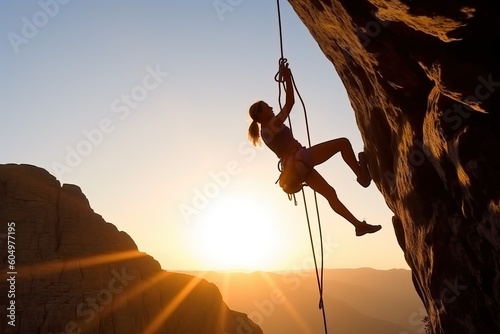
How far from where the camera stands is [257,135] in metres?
7.91

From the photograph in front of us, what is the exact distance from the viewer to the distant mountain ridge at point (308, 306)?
116938 millimetres

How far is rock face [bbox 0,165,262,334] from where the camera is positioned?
123 feet

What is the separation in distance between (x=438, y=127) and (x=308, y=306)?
141m

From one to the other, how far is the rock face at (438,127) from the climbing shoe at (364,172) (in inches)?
10.6

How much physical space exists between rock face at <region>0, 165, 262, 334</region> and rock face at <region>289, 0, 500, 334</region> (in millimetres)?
37139

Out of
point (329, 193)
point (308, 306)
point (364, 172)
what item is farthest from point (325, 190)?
point (308, 306)

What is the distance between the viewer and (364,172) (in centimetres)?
841

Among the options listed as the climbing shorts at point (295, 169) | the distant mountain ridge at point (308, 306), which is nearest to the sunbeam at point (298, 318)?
the distant mountain ridge at point (308, 306)

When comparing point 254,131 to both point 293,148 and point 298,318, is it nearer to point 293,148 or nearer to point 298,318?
point 293,148

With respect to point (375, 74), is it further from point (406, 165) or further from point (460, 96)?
point (460, 96)

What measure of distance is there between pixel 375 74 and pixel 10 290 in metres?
40.1

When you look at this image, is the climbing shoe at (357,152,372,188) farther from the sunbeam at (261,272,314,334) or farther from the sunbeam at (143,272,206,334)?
the sunbeam at (261,272,314,334)

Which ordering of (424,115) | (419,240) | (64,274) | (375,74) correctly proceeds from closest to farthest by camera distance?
1. (424,115)
2. (375,74)
3. (419,240)
4. (64,274)

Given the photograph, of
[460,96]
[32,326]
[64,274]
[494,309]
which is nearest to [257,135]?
[460,96]
